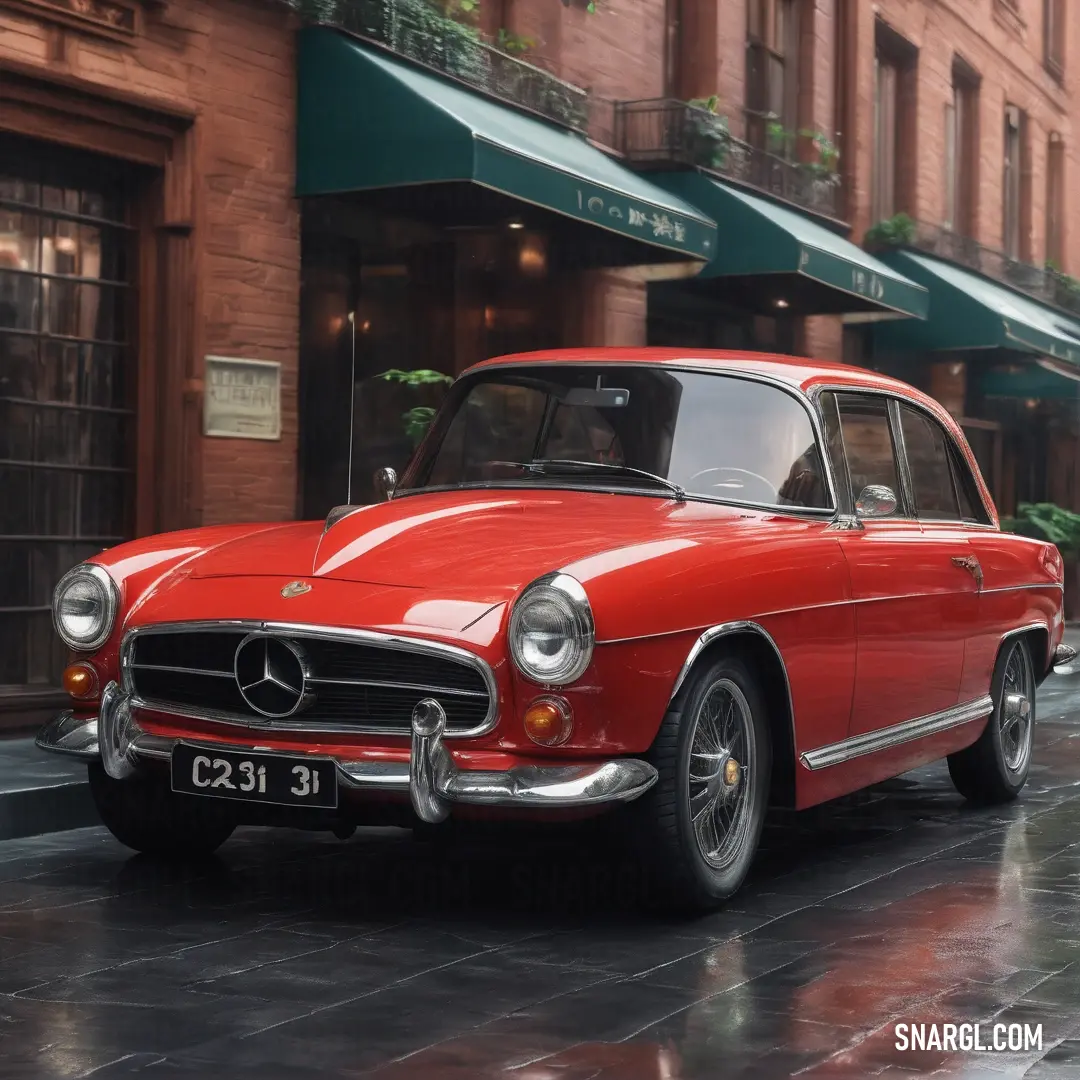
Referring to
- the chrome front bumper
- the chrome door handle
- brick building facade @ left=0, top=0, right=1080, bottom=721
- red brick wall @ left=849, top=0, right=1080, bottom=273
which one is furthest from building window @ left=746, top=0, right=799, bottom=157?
the chrome front bumper

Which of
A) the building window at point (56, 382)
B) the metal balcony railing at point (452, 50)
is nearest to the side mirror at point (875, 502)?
the building window at point (56, 382)

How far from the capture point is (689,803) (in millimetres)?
5371

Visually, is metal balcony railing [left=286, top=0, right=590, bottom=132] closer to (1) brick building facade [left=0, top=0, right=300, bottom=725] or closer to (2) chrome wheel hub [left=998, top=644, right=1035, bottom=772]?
(1) brick building facade [left=0, top=0, right=300, bottom=725]

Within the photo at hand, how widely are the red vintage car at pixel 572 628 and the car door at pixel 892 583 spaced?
1 centimetres

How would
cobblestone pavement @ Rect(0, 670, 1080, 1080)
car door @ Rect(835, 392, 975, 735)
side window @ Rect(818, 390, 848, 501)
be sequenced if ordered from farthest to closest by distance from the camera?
side window @ Rect(818, 390, 848, 501) → car door @ Rect(835, 392, 975, 735) → cobblestone pavement @ Rect(0, 670, 1080, 1080)

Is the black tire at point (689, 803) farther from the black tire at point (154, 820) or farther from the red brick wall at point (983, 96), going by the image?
the red brick wall at point (983, 96)

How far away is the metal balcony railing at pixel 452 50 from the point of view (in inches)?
473

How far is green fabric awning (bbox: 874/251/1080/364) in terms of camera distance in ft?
69.6

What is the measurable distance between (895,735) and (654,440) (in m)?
1.38

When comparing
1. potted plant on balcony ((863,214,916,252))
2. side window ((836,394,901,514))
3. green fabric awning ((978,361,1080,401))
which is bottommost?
side window ((836,394,901,514))

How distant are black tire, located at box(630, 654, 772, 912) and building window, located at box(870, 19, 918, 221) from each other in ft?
59.4

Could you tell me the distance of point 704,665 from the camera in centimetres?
551

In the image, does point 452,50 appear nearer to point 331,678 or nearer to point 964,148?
point 331,678

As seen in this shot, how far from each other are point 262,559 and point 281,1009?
5.50 feet
